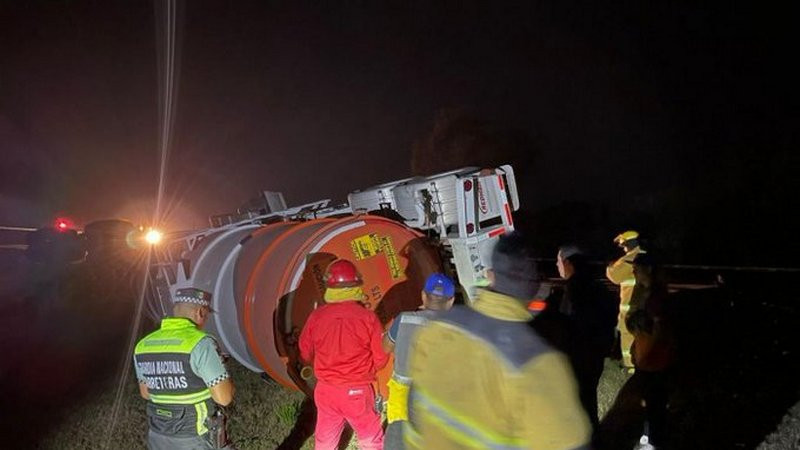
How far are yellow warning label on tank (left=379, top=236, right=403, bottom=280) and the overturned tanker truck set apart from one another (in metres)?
0.01

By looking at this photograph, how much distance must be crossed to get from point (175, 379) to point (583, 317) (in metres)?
6.76

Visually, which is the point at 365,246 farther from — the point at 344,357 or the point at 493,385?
the point at 493,385

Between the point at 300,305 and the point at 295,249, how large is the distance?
0.52 meters

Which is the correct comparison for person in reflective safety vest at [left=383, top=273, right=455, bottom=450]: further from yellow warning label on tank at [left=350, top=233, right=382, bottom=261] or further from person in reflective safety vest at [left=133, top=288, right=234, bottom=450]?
yellow warning label on tank at [left=350, top=233, right=382, bottom=261]

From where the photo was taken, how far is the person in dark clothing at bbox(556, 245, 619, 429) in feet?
24.5

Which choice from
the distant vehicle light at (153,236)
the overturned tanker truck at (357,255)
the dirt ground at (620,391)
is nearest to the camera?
the overturned tanker truck at (357,255)

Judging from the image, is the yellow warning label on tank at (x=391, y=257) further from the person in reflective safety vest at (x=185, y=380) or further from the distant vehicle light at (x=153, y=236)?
the distant vehicle light at (x=153, y=236)

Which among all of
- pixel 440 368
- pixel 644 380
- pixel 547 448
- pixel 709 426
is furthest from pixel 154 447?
pixel 709 426

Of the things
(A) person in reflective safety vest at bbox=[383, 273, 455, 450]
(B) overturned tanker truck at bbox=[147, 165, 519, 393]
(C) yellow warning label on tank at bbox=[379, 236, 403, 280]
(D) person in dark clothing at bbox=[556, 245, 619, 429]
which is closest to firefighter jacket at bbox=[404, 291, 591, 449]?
(A) person in reflective safety vest at bbox=[383, 273, 455, 450]

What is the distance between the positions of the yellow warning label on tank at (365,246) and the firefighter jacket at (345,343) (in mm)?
1236

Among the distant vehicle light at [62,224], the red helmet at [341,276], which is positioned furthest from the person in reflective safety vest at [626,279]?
the distant vehicle light at [62,224]

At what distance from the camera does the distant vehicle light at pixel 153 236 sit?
8344mm

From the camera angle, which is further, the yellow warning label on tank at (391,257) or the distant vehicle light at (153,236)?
the distant vehicle light at (153,236)

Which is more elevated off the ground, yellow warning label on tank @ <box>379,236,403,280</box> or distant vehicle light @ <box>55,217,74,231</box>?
distant vehicle light @ <box>55,217,74,231</box>
